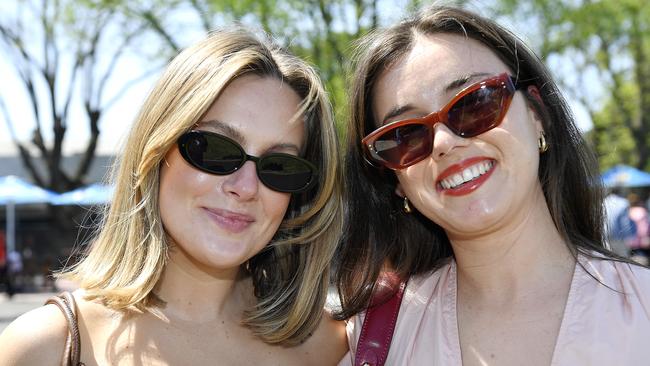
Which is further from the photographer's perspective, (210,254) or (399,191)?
(399,191)

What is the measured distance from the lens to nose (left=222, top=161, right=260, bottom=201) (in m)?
2.76

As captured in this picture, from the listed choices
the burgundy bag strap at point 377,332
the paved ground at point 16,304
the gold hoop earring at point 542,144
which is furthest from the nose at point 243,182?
the paved ground at point 16,304

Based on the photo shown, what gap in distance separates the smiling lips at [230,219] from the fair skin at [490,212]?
0.69 meters

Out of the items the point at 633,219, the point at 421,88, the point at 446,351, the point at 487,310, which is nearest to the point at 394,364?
the point at 446,351

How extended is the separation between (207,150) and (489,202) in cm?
111

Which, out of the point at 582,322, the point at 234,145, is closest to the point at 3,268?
the point at 234,145

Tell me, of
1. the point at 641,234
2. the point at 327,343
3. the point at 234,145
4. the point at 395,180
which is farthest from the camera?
the point at 641,234

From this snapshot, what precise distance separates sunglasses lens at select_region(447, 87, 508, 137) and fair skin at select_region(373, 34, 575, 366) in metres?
0.04

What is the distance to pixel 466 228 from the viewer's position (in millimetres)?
2680

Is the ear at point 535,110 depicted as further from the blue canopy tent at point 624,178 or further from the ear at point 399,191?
the blue canopy tent at point 624,178

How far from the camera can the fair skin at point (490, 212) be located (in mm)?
2621

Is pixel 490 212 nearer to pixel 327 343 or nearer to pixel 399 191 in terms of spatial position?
pixel 399 191

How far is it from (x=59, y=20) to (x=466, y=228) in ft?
63.2

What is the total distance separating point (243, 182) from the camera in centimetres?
277
